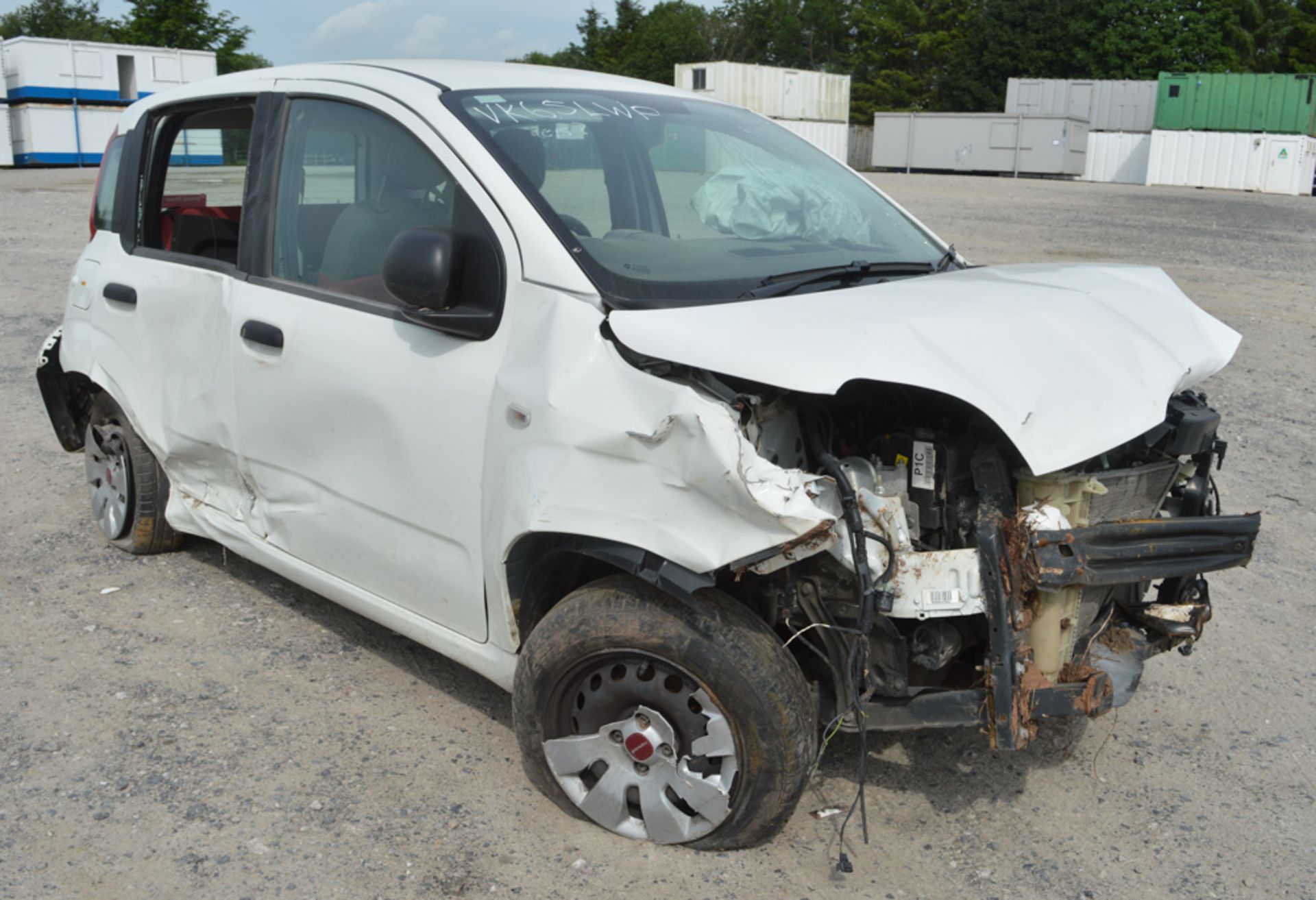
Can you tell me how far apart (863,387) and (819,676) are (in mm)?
775

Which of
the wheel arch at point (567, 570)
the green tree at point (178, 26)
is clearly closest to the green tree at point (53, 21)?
the green tree at point (178, 26)

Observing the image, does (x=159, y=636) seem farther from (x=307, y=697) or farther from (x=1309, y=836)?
(x=1309, y=836)

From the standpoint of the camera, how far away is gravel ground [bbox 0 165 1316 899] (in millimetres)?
3039

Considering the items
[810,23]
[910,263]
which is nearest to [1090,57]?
[810,23]

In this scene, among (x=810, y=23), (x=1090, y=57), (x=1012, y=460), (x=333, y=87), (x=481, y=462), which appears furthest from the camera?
(x=810, y=23)

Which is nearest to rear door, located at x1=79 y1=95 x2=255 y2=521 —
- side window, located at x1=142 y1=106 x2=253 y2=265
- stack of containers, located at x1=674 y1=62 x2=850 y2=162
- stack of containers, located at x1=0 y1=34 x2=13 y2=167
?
side window, located at x1=142 y1=106 x2=253 y2=265

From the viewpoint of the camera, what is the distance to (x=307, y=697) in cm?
397

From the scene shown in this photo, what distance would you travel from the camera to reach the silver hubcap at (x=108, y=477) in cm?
501

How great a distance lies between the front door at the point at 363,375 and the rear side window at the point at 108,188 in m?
1.29

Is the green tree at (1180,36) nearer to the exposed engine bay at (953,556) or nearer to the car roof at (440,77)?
the car roof at (440,77)

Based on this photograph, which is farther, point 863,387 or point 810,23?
point 810,23

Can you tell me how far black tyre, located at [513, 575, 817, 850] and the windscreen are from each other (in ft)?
2.60

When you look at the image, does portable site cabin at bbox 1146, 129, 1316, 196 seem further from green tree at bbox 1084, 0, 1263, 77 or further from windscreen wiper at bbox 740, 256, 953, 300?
windscreen wiper at bbox 740, 256, 953, 300

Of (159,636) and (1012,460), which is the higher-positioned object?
(1012,460)
